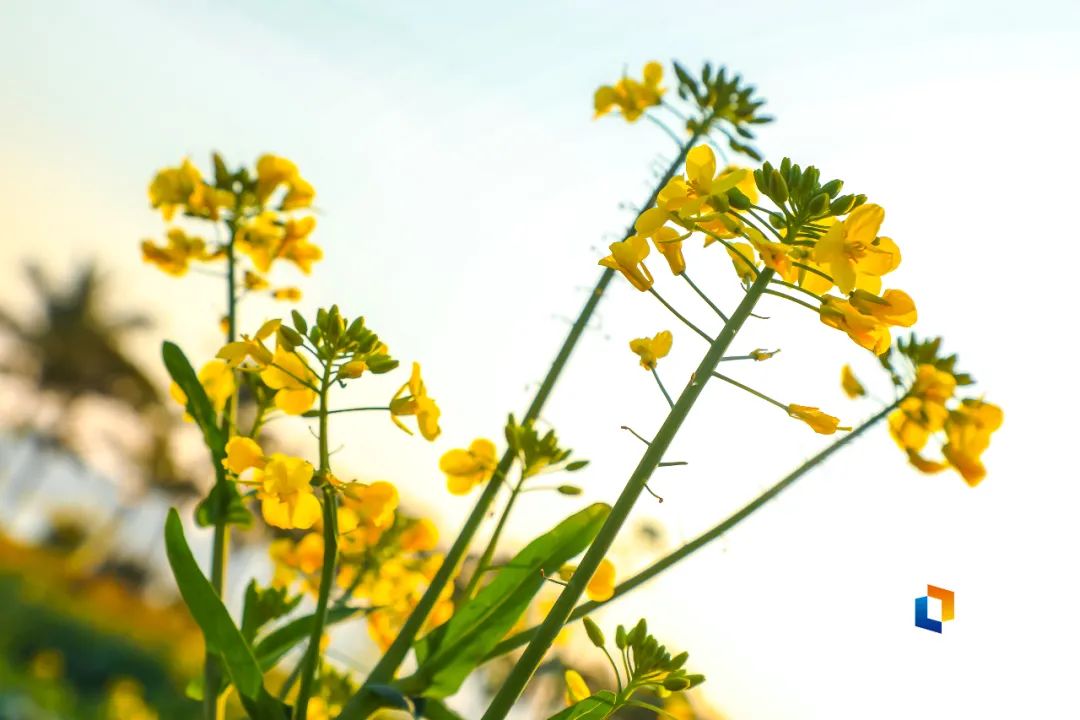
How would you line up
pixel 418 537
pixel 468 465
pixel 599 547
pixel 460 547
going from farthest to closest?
pixel 418 537 → pixel 468 465 → pixel 460 547 → pixel 599 547

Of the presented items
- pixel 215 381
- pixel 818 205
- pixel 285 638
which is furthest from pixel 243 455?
pixel 818 205

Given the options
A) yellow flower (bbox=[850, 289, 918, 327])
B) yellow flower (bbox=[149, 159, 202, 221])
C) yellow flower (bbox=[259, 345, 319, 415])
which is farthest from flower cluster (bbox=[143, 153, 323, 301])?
yellow flower (bbox=[850, 289, 918, 327])

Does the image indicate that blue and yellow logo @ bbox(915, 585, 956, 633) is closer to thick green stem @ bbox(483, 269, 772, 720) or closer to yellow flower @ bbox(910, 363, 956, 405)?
yellow flower @ bbox(910, 363, 956, 405)

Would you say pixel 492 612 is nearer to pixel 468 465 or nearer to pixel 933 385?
pixel 468 465

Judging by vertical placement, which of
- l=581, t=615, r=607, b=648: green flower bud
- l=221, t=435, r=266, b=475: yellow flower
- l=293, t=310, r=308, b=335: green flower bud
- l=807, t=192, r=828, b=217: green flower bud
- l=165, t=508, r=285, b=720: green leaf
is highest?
l=807, t=192, r=828, b=217: green flower bud

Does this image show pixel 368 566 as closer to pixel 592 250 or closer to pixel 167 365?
pixel 167 365
